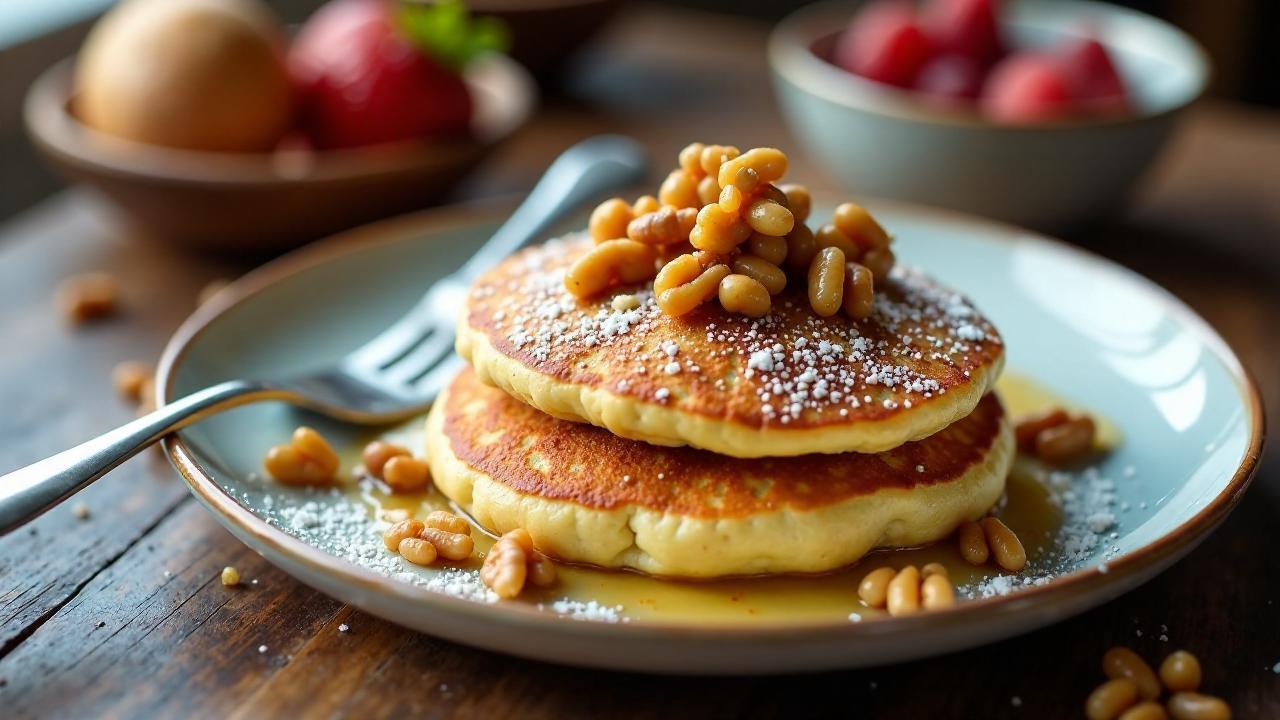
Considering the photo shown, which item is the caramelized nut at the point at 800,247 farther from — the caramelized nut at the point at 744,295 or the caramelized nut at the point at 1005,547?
the caramelized nut at the point at 1005,547

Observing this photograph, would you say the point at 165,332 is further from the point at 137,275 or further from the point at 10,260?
the point at 10,260

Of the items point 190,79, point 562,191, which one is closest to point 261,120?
point 190,79

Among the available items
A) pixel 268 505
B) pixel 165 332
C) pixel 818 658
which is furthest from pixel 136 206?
pixel 818 658

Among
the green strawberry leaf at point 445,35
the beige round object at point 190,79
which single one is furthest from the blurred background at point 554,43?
the beige round object at point 190,79

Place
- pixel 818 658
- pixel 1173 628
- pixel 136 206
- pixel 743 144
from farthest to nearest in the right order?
pixel 743 144
pixel 136 206
pixel 1173 628
pixel 818 658

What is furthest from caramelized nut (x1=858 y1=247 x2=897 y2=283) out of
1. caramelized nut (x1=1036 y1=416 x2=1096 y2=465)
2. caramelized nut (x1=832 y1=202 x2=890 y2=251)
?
caramelized nut (x1=1036 y1=416 x2=1096 y2=465)

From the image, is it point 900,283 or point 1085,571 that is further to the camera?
point 900,283

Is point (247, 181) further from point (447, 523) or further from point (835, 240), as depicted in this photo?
point (835, 240)
